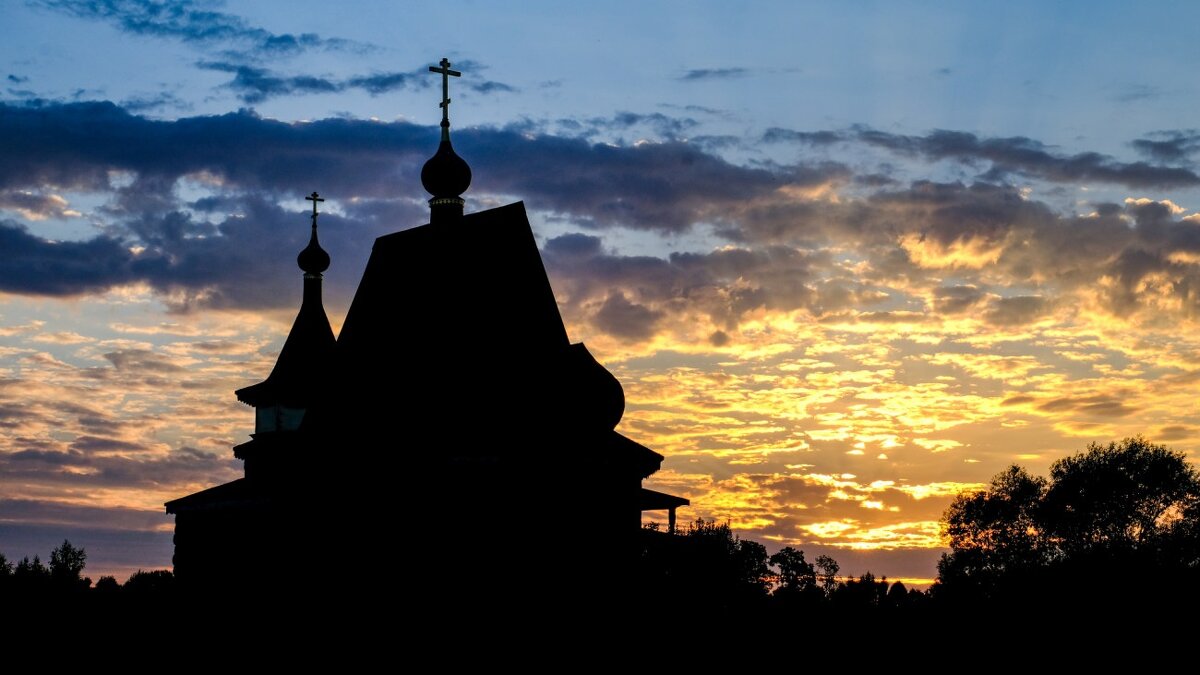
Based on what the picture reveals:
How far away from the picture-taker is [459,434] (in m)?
29.5

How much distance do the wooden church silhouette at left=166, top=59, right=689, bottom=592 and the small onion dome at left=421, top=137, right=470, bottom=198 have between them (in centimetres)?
4

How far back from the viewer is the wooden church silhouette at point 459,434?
94.8 ft

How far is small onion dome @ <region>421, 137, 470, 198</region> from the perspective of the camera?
111 ft

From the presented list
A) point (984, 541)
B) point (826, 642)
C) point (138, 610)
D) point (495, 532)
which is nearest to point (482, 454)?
point (495, 532)

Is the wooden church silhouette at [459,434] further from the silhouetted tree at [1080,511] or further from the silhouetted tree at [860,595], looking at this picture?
the silhouetted tree at [1080,511]

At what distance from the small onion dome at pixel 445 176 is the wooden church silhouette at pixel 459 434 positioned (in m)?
0.04

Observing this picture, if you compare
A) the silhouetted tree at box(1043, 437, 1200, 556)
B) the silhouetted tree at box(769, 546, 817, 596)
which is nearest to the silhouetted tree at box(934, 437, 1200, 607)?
the silhouetted tree at box(1043, 437, 1200, 556)

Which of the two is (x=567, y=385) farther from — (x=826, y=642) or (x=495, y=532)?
(x=826, y=642)

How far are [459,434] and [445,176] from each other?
7.66 metres

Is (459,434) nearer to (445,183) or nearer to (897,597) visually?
(445,183)

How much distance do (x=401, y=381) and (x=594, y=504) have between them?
5.39m

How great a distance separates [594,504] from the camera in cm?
3052

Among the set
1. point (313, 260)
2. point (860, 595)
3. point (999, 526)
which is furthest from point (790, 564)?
point (860, 595)

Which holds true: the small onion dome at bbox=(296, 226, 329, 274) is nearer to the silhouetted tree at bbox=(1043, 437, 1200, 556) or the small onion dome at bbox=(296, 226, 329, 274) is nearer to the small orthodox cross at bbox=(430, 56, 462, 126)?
the small orthodox cross at bbox=(430, 56, 462, 126)
